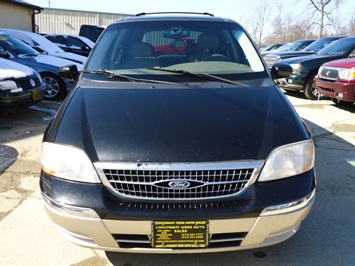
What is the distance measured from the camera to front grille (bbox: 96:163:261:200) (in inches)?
76.4

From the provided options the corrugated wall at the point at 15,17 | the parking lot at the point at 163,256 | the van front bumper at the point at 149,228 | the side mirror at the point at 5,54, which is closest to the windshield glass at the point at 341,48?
the parking lot at the point at 163,256

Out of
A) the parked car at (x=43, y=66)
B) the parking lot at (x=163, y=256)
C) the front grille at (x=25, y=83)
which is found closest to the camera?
the parking lot at (x=163, y=256)

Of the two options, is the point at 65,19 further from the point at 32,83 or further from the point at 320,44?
the point at 32,83

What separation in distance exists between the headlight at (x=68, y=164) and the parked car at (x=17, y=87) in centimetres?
383

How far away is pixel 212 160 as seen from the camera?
1963 mm

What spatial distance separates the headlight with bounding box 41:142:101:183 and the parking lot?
2.38ft

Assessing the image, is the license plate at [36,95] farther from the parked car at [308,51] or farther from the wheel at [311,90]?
the parked car at [308,51]

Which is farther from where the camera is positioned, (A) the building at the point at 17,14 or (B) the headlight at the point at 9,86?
(A) the building at the point at 17,14

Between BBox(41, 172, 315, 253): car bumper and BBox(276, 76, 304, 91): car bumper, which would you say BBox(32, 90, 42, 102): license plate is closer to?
BBox(41, 172, 315, 253): car bumper

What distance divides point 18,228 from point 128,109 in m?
1.36

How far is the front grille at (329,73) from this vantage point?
7203 mm

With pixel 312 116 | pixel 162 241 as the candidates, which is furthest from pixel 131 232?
pixel 312 116

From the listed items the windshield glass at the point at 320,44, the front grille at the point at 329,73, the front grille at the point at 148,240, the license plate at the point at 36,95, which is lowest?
the license plate at the point at 36,95

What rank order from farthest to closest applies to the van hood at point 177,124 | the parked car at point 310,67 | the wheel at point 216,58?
the parked car at point 310,67, the wheel at point 216,58, the van hood at point 177,124
